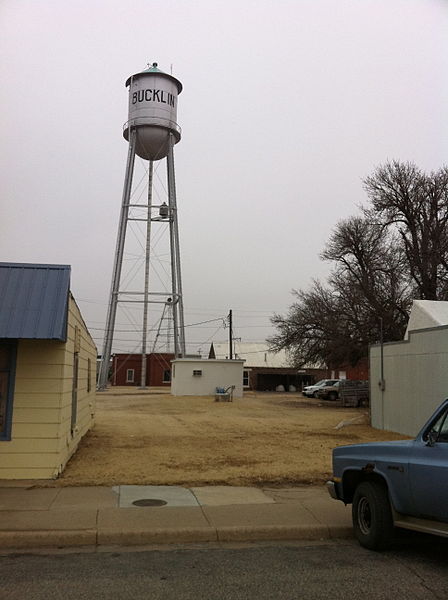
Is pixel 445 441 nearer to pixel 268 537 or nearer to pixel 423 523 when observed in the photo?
pixel 423 523

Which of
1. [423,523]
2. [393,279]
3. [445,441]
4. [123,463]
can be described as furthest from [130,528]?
[393,279]

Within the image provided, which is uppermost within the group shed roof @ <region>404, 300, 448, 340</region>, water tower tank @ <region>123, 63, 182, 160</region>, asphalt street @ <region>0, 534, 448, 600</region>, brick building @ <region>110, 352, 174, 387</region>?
water tower tank @ <region>123, 63, 182, 160</region>

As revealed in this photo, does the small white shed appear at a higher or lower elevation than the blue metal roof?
lower

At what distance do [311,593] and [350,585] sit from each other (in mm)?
431

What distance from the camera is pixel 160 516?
24.5 ft

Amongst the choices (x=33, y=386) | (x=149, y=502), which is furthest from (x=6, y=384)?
(x=149, y=502)

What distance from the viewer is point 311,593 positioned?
4973 millimetres

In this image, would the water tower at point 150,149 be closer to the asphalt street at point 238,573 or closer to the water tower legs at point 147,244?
the water tower legs at point 147,244

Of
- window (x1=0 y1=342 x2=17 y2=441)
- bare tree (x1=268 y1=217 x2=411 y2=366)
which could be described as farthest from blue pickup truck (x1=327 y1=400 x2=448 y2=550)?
bare tree (x1=268 y1=217 x2=411 y2=366)

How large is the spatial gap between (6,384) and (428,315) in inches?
575

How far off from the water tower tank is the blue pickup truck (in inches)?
1456

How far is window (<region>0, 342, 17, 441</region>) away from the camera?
9594 mm

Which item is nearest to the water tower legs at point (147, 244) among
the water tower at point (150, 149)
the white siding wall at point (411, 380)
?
the water tower at point (150, 149)

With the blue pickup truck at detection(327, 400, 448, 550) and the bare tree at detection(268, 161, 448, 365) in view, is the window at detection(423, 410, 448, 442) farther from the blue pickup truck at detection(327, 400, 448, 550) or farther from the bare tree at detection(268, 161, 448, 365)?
the bare tree at detection(268, 161, 448, 365)
